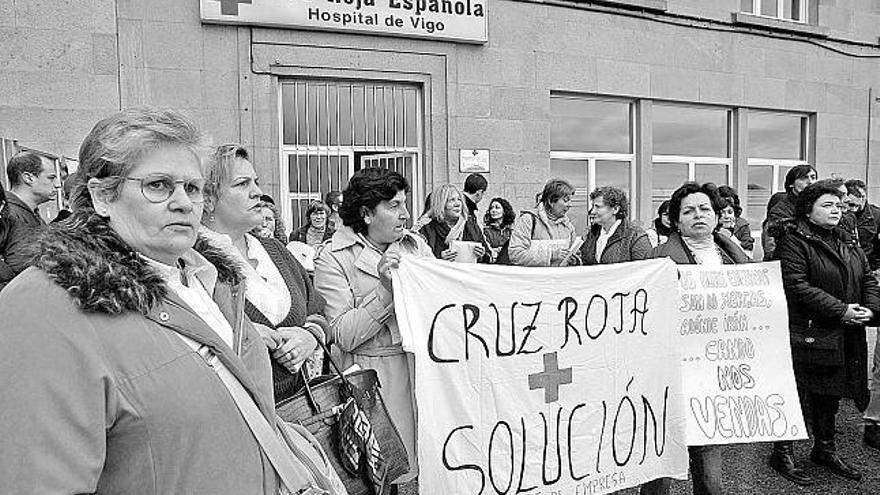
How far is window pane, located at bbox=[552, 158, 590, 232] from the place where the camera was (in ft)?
32.4

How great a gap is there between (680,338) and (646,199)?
274 inches

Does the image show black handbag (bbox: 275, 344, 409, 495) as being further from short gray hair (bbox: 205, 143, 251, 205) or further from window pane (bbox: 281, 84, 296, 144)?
window pane (bbox: 281, 84, 296, 144)

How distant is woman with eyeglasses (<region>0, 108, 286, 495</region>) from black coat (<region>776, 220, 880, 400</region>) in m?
3.67

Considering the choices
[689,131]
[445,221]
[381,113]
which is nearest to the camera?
[445,221]

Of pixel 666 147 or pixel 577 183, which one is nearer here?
pixel 577 183

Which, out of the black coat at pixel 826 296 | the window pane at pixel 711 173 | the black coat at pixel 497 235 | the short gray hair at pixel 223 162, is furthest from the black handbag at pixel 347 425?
the window pane at pixel 711 173

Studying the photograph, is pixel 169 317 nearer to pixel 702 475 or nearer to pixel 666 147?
pixel 702 475

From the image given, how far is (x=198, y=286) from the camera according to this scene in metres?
1.64

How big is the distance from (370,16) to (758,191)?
736 centimetres

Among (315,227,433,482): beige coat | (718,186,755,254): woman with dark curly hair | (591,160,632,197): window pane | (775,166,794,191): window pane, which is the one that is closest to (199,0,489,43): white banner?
(591,160,632,197): window pane

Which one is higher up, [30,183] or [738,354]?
[30,183]

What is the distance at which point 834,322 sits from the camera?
13.6 feet

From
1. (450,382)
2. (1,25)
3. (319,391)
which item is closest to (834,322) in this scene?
(450,382)

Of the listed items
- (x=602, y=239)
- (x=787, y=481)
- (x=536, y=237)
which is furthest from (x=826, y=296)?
(x=536, y=237)
